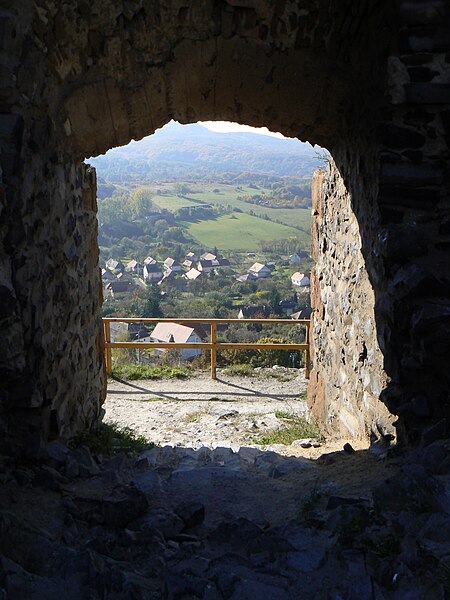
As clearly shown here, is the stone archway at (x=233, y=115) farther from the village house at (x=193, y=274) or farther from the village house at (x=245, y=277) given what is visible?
the village house at (x=193, y=274)

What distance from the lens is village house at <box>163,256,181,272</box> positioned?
20.0 metres

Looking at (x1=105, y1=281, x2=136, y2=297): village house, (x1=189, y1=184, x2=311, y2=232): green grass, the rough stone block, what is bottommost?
(x1=105, y1=281, x2=136, y2=297): village house

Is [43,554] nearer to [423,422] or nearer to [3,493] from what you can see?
[3,493]

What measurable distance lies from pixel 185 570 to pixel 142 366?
6614mm

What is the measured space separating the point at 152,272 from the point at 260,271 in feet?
11.1

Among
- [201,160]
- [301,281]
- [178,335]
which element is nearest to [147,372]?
[178,335]

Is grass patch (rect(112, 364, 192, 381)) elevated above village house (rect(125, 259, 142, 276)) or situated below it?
below

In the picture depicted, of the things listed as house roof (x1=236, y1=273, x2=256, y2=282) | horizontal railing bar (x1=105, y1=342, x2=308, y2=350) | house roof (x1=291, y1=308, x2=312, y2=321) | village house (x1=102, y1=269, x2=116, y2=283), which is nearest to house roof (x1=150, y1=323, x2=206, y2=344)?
horizontal railing bar (x1=105, y1=342, x2=308, y2=350)

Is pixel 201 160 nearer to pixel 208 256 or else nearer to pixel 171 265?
pixel 208 256

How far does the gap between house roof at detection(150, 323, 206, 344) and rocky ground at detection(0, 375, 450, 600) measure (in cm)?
566

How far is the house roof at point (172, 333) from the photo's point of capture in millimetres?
9156

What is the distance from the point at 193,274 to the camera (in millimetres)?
19047

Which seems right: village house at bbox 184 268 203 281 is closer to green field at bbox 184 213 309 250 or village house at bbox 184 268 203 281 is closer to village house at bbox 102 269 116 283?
village house at bbox 102 269 116 283

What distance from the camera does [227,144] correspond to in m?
69.8
